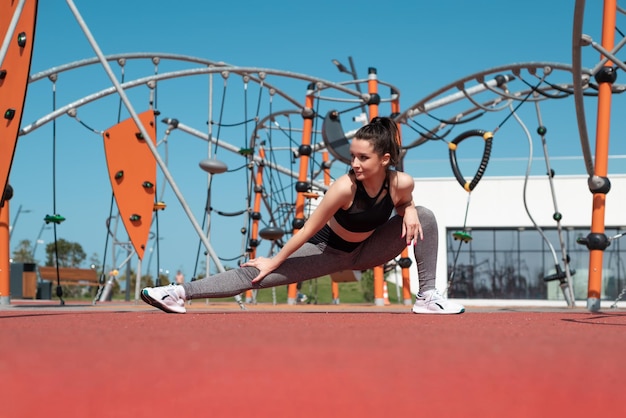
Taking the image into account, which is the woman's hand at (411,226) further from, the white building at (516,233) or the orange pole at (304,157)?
the white building at (516,233)

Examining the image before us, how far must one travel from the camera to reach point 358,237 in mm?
4121

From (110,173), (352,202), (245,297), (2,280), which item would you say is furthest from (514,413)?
(245,297)

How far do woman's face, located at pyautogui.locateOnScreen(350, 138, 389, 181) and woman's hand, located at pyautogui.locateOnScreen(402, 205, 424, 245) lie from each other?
0.38m

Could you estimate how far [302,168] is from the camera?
1165 cm

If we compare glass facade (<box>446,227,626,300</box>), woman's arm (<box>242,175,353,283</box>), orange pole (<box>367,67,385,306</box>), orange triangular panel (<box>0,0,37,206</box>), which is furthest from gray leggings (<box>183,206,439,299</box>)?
glass facade (<box>446,227,626,300</box>)

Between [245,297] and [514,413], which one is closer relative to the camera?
[514,413]

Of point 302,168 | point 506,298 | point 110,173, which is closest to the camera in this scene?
point 110,173

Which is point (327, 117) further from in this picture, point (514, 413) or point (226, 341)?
point (514, 413)

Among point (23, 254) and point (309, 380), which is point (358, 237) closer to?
point (309, 380)

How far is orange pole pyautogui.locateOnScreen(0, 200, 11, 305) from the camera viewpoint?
763cm

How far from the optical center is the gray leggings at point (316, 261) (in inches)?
163

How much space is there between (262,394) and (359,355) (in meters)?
0.45

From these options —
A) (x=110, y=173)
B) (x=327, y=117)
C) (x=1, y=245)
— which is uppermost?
(x=327, y=117)

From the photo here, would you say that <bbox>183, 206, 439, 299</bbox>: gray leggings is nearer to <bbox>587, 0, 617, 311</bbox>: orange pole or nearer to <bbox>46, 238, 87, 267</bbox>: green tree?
<bbox>587, 0, 617, 311</bbox>: orange pole
